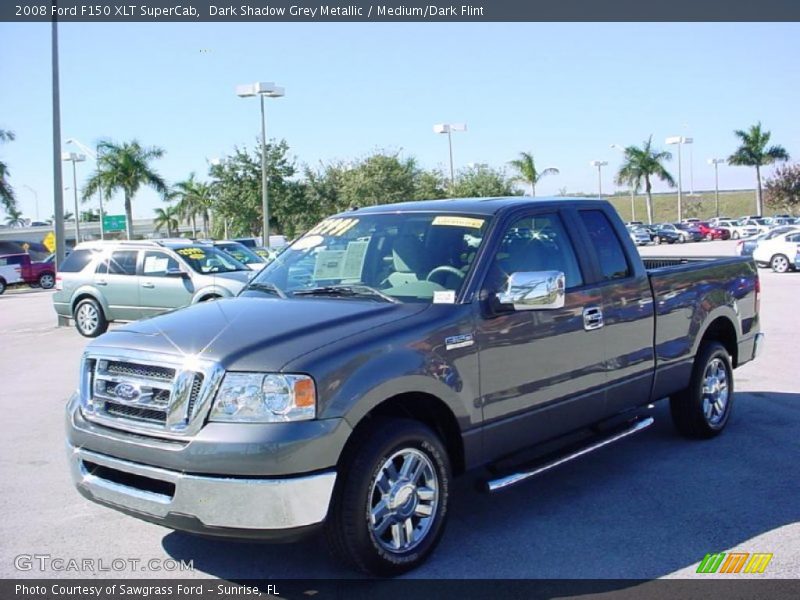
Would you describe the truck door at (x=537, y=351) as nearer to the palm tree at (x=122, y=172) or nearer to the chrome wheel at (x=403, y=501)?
the chrome wheel at (x=403, y=501)

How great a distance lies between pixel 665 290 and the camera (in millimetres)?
6156

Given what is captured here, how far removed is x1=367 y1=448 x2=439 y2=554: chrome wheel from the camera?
4.07 m

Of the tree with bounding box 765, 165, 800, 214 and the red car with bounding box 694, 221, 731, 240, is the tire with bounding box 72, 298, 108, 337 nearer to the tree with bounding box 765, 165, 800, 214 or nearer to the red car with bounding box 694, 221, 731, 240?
the red car with bounding box 694, 221, 731, 240

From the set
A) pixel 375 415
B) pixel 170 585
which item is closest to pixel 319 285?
pixel 375 415

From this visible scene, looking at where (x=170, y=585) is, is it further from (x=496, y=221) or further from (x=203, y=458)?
(x=496, y=221)

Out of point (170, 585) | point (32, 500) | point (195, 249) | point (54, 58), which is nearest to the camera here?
point (170, 585)

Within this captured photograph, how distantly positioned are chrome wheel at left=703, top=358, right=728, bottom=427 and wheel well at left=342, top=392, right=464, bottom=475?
2925 millimetres

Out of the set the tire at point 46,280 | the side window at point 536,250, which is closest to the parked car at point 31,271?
the tire at point 46,280

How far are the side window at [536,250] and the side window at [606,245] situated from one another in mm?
300

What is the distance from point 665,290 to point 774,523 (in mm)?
1945

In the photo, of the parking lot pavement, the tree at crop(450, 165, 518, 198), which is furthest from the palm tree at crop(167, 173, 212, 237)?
the parking lot pavement

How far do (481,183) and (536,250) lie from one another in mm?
50319

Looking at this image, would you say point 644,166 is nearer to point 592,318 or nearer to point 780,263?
point 780,263

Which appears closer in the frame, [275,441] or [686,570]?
[275,441]
